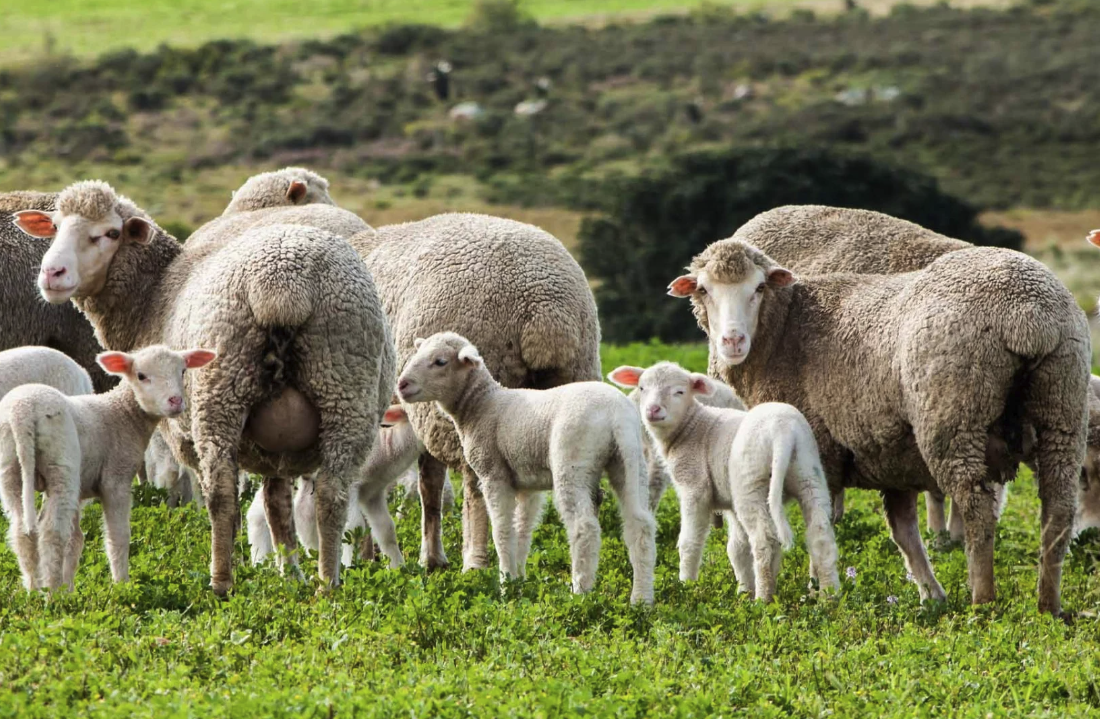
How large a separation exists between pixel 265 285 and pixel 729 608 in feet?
9.23

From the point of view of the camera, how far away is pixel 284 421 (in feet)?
28.9

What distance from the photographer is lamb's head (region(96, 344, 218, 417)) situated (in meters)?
8.57

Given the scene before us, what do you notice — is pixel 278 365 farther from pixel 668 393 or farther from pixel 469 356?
pixel 668 393

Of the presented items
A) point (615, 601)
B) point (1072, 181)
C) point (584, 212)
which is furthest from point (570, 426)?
point (1072, 181)

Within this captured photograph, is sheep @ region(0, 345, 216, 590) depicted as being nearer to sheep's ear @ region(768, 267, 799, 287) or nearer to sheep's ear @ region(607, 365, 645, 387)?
sheep's ear @ region(607, 365, 645, 387)

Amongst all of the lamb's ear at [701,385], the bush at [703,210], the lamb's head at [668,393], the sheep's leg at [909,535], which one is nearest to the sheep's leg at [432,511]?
the lamb's head at [668,393]

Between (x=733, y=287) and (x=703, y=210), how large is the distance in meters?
32.8

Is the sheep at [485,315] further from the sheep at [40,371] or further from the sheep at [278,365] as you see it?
the sheep at [40,371]

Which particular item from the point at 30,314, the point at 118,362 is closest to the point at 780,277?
the point at 118,362

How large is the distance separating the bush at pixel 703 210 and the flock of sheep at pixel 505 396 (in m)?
27.6

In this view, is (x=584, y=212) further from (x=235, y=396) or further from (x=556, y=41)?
(x=235, y=396)

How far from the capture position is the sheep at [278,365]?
856cm

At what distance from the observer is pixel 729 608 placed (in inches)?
334

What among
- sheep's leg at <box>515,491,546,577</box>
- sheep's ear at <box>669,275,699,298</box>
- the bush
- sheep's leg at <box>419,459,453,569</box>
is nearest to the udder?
sheep's leg at <box>515,491,546,577</box>
